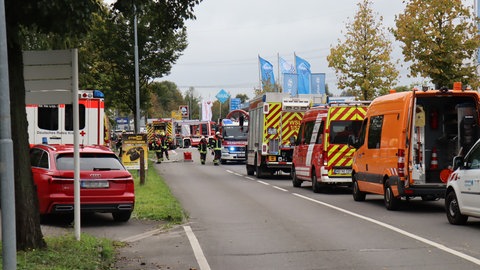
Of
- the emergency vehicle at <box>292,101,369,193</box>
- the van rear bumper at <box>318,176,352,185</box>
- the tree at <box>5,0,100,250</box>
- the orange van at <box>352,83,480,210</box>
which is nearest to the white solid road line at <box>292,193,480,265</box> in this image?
the orange van at <box>352,83,480,210</box>

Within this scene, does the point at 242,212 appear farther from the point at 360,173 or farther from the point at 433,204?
the point at 433,204

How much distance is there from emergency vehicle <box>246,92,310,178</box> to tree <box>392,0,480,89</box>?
4.74 metres

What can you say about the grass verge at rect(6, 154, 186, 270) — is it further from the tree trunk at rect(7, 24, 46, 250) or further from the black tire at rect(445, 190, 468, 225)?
the black tire at rect(445, 190, 468, 225)

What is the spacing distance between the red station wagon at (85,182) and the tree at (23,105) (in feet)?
12.3

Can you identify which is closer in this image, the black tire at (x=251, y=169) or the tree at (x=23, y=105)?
the tree at (x=23, y=105)

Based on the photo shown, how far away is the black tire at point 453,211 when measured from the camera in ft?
42.2

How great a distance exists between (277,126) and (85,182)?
14267 mm

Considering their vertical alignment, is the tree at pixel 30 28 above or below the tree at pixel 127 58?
below

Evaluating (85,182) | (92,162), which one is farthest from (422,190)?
(85,182)

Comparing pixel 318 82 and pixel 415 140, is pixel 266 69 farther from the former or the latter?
pixel 415 140

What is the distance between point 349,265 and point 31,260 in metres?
3.97

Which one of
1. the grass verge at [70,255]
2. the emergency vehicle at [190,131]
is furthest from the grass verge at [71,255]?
the emergency vehicle at [190,131]

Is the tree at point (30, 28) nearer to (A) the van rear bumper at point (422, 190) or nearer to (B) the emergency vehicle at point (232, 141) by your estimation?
(A) the van rear bumper at point (422, 190)

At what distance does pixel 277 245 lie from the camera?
1081 centimetres
